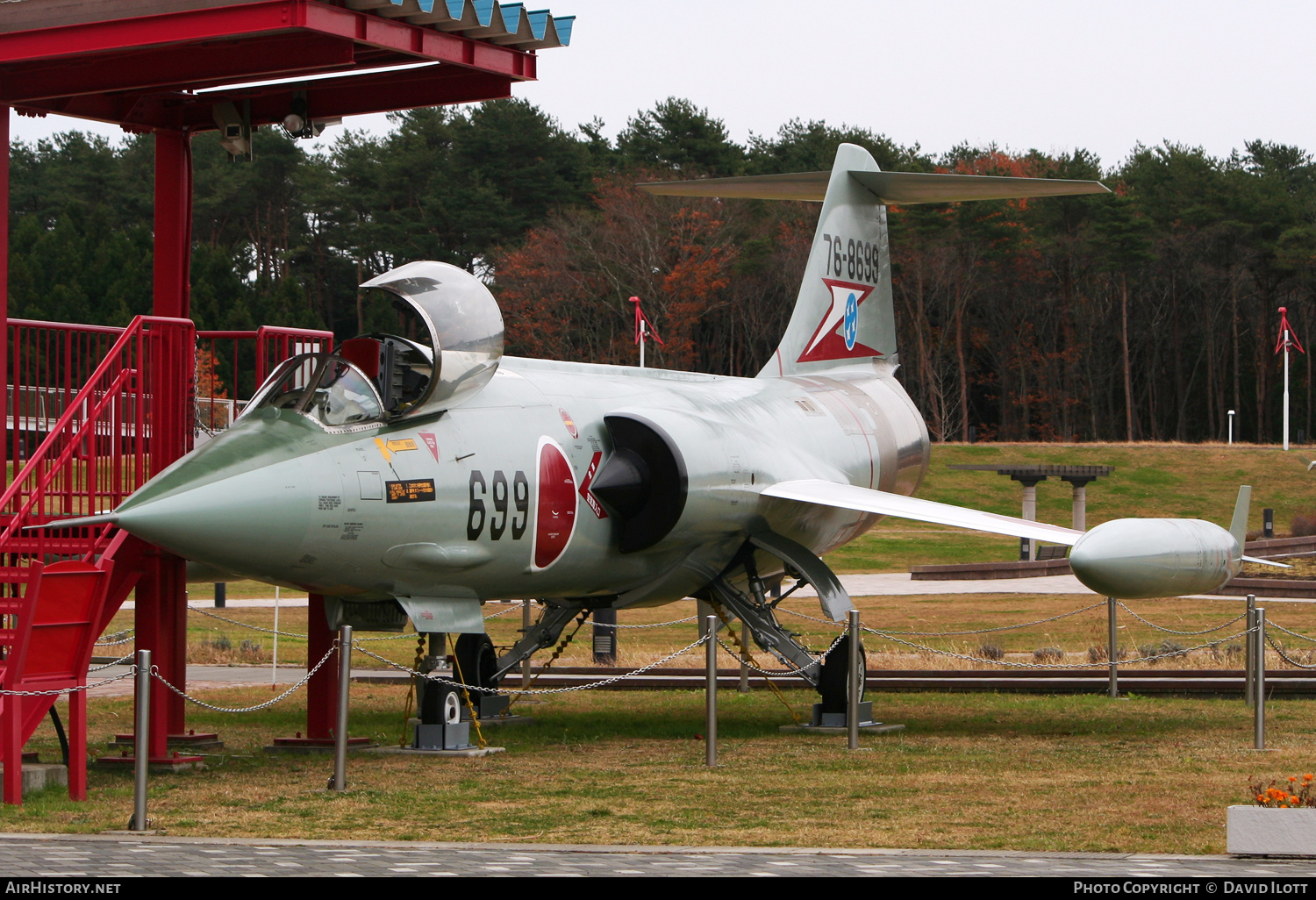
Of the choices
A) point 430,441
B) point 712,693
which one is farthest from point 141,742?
point 712,693

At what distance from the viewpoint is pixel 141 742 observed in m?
8.47

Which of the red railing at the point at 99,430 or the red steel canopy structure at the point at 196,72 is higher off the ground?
the red steel canopy structure at the point at 196,72

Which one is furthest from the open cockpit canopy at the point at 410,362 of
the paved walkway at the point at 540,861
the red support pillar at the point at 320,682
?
the paved walkway at the point at 540,861

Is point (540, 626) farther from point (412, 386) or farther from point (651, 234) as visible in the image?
point (651, 234)

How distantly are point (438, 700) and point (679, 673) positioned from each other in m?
7.44

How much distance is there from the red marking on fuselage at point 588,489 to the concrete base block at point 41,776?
4359mm

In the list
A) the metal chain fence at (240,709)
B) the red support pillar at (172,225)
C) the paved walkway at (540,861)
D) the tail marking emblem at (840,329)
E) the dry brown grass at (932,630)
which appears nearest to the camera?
the paved walkway at (540,861)

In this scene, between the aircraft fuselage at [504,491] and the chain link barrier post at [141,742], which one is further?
the aircraft fuselage at [504,491]

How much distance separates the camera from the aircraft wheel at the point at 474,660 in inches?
561

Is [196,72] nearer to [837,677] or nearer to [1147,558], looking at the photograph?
[837,677]

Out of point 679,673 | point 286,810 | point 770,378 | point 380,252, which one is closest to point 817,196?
point 770,378

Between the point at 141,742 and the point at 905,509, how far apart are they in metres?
7.29

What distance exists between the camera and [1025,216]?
2992 inches

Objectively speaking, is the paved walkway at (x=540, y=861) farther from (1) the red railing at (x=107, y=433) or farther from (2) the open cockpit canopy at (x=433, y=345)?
(2) the open cockpit canopy at (x=433, y=345)
